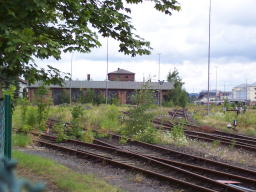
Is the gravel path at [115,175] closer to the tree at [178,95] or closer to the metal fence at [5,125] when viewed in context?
the metal fence at [5,125]

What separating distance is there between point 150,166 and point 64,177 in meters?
3.18

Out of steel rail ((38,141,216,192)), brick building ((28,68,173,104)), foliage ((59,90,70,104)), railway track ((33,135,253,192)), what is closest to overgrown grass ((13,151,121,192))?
steel rail ((38,141,216,192))

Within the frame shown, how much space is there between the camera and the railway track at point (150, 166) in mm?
8352

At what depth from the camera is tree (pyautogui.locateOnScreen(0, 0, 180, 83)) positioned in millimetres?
5664

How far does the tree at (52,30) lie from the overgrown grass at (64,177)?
2.21 metres

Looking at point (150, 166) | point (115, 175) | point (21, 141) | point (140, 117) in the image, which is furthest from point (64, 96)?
point (115, 175)

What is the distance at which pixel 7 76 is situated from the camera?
22.9 ft

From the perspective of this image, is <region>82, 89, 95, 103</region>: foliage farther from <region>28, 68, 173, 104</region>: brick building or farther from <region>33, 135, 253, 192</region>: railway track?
<region>33, 135, 253, 192</region>: railway track

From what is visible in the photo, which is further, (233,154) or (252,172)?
(233,154)

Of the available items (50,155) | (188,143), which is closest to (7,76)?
(50,155)

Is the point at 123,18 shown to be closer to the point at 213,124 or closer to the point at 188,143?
the point at 188,143

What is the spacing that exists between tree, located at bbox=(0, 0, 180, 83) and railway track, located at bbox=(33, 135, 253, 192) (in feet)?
10.4

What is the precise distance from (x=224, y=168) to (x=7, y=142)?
6.35 metres

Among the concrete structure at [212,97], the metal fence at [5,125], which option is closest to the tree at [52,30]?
the metal fence at [5,125]
